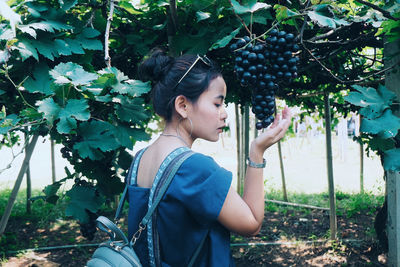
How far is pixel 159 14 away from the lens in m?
2.35

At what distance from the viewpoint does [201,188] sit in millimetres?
1142

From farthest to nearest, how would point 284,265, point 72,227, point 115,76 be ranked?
point 72,227
point 284,265
point 115,76

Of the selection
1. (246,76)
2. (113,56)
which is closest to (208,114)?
(246,76)

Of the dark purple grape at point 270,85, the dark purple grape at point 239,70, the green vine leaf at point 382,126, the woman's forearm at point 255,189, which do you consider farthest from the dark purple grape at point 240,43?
the green vine leaf at point 382,126

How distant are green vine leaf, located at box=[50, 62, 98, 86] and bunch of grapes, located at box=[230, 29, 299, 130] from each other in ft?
2.31

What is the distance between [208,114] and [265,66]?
1.02 feet

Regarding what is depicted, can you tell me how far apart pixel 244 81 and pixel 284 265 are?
271 cm

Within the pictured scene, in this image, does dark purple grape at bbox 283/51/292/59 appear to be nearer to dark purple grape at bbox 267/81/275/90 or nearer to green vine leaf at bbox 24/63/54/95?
dark purple grape at bbox 267/81/275/90

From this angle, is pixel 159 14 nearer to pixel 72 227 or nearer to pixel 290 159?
pixel 72 227

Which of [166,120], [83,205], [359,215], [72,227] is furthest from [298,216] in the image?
[166,120]

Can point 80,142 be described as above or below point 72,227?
above

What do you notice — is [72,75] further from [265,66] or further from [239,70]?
[265,66]

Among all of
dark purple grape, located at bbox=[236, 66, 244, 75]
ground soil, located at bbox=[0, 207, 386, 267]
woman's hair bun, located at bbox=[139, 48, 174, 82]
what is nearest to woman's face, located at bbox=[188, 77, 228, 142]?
dark purple grape, located at bbox=[236, 66, 244, 75]

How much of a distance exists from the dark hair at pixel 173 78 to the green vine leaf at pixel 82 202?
34.6 inches
